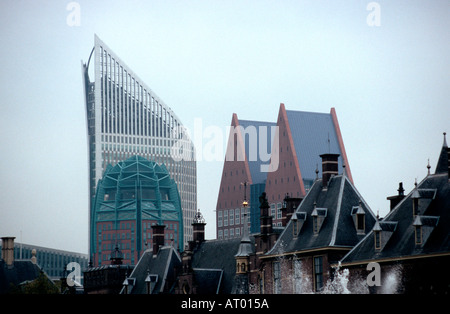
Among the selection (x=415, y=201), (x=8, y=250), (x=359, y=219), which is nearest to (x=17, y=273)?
(x=8, y=250)

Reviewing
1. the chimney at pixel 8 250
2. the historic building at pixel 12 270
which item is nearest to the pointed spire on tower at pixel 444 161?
the historic building at pixel 12 270

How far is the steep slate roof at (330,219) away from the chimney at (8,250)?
56658mm

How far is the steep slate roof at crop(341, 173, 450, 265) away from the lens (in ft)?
220

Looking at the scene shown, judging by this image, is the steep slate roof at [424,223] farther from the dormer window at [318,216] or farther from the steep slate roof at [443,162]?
the dormer window at [318,216]

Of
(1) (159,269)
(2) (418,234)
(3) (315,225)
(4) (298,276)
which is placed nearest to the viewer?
(2) (418,234)

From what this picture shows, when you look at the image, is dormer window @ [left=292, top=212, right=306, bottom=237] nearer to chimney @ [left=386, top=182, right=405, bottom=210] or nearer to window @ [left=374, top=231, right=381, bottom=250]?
chimney @ [left=386, top=182, right=405, bottom=210]

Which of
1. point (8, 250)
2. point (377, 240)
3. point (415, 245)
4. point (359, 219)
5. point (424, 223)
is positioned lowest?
point (415, 245)

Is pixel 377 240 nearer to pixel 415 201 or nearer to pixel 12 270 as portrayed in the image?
pixel 415 201

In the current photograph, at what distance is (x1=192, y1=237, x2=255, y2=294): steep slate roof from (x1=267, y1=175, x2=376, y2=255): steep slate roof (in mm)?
12630

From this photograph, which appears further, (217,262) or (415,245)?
(217,262)

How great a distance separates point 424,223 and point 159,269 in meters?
45.0

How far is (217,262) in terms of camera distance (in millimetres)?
101938
